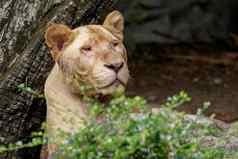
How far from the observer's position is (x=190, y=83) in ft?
39.0

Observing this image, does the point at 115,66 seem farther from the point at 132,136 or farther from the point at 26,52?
the point at 26,52

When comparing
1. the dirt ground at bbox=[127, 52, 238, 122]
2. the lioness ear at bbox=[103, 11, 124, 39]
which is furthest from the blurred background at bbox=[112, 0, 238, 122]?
the lioness ear at bbox=[103, 11, 124, 39]

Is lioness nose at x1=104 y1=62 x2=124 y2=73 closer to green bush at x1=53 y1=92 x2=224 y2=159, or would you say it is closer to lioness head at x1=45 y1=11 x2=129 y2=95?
lioness head at x1=45 y1=11 x2=129 y2=95

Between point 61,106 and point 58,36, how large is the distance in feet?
1.21

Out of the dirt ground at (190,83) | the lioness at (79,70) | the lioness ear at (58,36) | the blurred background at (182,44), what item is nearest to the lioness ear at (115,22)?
the lioness at (79,70)

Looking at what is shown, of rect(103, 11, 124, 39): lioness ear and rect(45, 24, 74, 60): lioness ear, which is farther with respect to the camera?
rect(103, 11, 124, 39): lioness ear

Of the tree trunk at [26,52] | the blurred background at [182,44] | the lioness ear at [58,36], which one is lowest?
the blurred background at [182,44]

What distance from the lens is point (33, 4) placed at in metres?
6.50

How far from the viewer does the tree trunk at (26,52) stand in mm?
6340

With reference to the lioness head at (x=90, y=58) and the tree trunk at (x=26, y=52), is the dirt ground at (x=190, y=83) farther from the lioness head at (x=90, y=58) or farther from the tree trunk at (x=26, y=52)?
the lioness head at (x=90, y=58)

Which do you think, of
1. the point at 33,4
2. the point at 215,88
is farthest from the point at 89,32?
the point at 215,88

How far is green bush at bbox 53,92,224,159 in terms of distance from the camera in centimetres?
459

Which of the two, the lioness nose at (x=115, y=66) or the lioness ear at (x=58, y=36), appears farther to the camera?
the lioness ear at (x=58, y=36)

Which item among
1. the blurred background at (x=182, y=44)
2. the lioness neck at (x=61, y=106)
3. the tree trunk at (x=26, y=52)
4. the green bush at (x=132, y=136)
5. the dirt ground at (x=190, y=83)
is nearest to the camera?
the green bush at (x=132, y=136)
